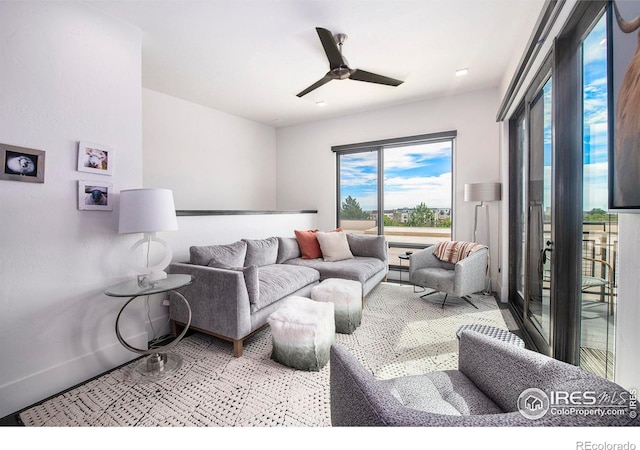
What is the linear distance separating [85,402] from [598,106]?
3.38m

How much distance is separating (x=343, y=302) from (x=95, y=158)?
91.0 inches

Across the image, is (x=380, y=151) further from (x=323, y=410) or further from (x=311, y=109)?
(x=323, y=410)

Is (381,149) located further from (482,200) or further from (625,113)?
(625,113)

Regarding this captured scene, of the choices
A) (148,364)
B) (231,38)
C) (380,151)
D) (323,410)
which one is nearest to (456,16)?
(231,38)

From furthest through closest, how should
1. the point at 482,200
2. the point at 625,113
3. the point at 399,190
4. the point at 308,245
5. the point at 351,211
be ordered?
the point at 351,211, the point at 399,190, the point at 308,245, the point at 482,200, the point at 625,113

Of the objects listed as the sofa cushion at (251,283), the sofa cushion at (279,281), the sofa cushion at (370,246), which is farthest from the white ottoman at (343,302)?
the sofa cushion at (370,246)

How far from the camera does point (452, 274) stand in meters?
3.10

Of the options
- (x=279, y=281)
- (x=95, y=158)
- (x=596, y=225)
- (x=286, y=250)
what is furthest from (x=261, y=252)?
(x=596, y=225)

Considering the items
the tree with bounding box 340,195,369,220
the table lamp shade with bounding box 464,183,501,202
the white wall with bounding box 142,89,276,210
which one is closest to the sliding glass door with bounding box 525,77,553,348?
the table lamp shade with bounding box 464,183,501,202

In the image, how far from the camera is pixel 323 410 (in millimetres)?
1497

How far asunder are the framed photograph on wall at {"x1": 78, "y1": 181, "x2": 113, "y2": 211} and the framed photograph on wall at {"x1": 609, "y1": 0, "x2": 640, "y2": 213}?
2910 millimetres

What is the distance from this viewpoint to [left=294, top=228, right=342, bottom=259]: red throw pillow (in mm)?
3773

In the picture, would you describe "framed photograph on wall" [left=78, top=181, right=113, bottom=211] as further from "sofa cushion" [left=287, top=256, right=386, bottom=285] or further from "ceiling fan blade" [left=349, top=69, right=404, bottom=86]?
"ceiling fan blade" [left=349, top=69, right=404, bottom=86]

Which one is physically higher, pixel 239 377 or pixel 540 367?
pixel 540 367
